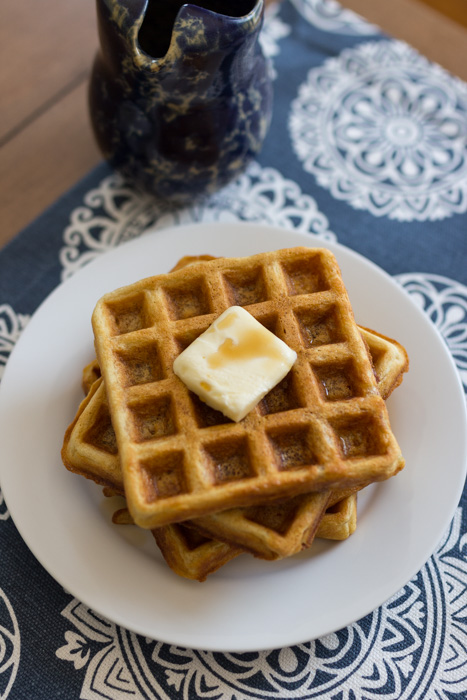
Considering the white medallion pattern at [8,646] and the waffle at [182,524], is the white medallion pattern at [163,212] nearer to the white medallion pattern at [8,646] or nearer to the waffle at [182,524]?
the waffle at [182,524]

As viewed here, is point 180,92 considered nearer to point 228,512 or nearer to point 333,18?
point 228,512

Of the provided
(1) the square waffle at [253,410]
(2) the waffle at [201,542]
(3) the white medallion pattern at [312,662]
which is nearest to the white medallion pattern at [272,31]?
(1) the square waffle at [253,410]

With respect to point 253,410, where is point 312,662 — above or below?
below

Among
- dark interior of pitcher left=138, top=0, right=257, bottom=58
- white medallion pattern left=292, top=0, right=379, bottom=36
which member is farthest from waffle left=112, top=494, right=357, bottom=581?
white medallion pattern left=292, top=0, right=379, bottom=36

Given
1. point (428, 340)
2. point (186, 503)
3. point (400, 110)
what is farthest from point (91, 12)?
point (186, 503)

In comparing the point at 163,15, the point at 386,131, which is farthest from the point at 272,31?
the point at 163,15

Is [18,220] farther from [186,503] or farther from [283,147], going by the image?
[186,503]
